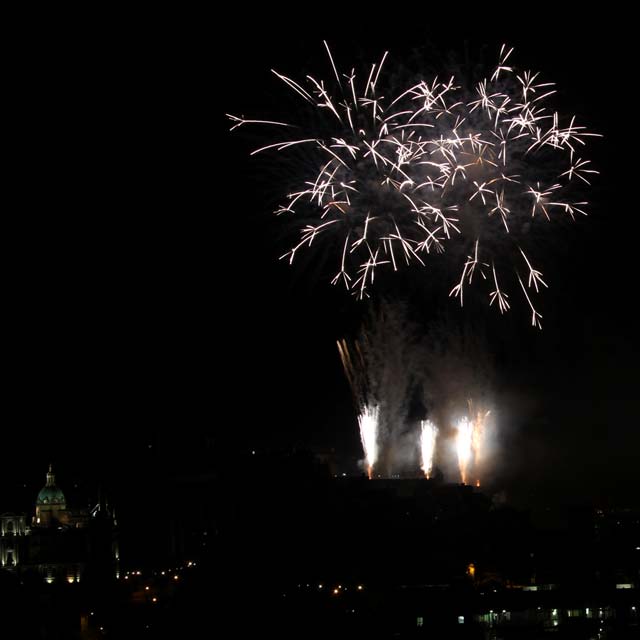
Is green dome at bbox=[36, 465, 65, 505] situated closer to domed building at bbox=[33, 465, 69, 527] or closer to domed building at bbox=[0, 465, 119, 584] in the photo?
domed building at bbox=[33, 465, 69, 527]

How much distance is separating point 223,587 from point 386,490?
41.1 feet

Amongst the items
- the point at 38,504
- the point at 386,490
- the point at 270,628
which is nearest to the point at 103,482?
the point at 38,504

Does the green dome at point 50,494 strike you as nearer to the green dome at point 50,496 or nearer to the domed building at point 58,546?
the green dome at point 50,496

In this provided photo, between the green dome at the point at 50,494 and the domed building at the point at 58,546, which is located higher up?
the green dome at the point at 50,494

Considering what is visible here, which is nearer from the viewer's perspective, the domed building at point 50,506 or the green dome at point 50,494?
the domed building at point 50,506

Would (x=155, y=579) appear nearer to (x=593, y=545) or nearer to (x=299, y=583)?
(x=299, y=583)

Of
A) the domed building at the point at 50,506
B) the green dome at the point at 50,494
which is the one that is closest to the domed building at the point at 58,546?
the domed building at the point at 50,506

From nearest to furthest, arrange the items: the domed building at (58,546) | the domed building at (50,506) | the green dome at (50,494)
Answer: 1. the domed building at (58,546)
2. the domed building at (50,506)
3. the green dome at (50,494)

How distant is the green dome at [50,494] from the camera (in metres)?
51.8

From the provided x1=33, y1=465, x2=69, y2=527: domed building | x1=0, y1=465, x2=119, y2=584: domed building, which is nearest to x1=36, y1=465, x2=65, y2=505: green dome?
x1=33, y1=465, x2=69, y2=527: domed building

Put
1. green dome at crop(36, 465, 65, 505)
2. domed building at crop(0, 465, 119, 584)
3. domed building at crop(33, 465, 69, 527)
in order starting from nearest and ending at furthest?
1. domed building at crop(0, 465, 119, 584)
2. domed building at crop(33, 465, 69, 527)
3. green dome at crop(36, 465, 65, 505)

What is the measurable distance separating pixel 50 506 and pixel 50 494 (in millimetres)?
681

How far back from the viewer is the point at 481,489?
39.6m

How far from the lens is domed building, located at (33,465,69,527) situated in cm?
5103
